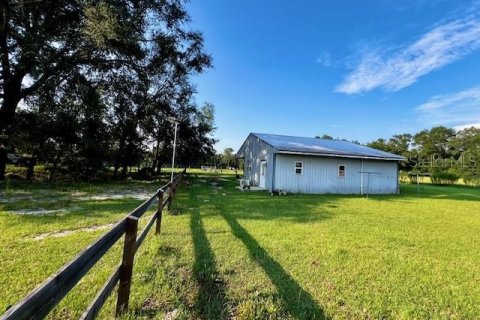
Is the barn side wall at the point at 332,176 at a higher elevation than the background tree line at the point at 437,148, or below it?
below

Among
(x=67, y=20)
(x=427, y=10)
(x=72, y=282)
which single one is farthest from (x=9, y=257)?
(x=427, y=10)

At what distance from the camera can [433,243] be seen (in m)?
6.01

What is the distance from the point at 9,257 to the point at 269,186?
1330 centimetres

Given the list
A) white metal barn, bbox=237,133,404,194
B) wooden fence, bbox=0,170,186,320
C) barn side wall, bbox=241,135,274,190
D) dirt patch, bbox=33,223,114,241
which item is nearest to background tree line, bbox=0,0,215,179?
barn side wall, bbox=241,135,274,190

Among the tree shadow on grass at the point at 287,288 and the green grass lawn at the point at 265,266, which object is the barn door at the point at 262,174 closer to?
the green grass lawn at the point at 265,266

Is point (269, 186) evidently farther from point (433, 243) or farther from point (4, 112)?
point (4, 112)

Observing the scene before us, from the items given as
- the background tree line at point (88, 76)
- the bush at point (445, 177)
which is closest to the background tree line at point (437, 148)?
the bush at point (445, 177)

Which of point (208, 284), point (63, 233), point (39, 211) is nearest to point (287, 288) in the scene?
point (208, 284)

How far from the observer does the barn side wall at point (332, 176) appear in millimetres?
16016

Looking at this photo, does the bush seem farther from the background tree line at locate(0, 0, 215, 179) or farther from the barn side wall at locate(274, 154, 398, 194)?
the background tree line at locate(0, 0, 215, 179)

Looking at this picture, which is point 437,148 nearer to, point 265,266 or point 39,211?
point 265,266

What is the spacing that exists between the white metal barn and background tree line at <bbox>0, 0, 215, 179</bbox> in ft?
24.0

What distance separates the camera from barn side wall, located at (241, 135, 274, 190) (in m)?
16.7

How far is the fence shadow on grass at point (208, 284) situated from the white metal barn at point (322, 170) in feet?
36.1
